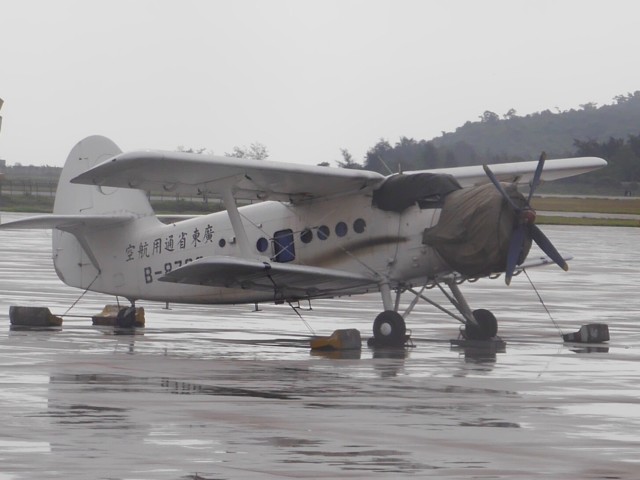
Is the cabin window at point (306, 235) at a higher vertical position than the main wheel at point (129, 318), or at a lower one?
higher

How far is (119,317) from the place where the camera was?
2247cm

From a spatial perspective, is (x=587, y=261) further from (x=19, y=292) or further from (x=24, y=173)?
(x=24, y=173)

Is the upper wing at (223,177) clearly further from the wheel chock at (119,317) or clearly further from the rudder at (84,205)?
the rudder at (84,205)

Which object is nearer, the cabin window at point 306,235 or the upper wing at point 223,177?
the upper wing at point 223,177

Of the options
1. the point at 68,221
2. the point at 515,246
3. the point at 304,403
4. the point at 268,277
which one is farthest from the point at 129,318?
the point at 304,403

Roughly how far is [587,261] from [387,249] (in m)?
24.2

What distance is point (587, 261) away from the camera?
4356cm

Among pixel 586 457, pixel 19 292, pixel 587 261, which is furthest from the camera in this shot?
pixel 587 261

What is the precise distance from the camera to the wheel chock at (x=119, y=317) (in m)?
22.3

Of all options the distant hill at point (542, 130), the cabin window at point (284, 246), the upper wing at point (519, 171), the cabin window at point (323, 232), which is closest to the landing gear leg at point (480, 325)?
the cabin window at point (323, 232)

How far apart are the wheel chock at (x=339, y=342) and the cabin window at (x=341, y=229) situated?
2295mm

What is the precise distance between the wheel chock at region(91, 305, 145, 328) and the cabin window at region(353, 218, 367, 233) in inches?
153

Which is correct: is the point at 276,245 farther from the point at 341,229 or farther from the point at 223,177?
the point at 223,177

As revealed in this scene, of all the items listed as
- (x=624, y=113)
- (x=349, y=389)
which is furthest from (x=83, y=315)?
(x=624, y=113)
